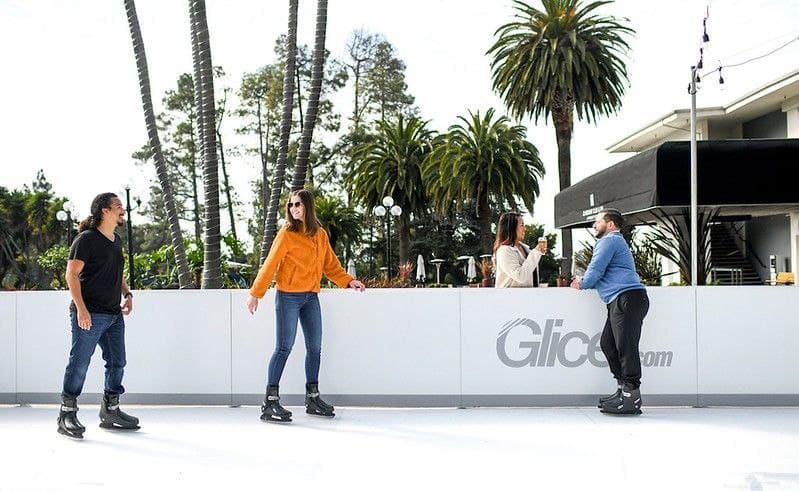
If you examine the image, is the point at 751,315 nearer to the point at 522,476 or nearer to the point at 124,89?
the point at 522,476

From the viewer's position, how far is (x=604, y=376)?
7.13 metres

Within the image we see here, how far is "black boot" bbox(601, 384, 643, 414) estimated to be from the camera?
665 centimetres

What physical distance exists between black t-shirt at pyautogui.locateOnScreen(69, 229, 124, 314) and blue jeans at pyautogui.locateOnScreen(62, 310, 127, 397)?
9cm

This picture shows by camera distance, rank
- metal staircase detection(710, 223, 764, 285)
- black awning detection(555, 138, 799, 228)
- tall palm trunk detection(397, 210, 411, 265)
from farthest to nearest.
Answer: tall palm trunk detection(397, 210, 411, 265) < metal staircase detection(710, 223, 764, 285) < black awning detection(555, 138, 799, 228)

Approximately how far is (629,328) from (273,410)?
2828mm

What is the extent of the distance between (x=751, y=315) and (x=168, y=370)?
4.97 metres

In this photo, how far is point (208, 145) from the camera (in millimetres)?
12008

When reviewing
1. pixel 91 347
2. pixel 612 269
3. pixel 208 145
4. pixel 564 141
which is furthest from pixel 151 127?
pixel 564 141

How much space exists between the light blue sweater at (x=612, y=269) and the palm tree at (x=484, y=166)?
27.4 meters

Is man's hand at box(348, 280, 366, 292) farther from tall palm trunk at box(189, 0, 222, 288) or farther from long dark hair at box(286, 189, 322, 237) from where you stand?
tall palm trunk at box(189, 0, 222, 288)

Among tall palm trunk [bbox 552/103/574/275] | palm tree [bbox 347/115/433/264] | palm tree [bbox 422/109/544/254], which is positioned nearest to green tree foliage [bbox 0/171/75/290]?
palm tree [bbox 347/115/433/264]

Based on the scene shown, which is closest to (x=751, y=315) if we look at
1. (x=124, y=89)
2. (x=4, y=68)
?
(x=124, y=89)

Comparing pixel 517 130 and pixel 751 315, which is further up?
pixel 517 130

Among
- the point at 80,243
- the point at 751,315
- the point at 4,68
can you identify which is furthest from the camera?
the point at 4,68
